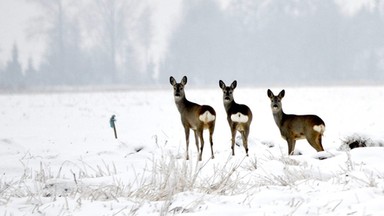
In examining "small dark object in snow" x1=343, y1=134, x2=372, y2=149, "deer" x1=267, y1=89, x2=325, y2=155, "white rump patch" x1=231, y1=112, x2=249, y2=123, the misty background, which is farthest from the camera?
the misty background

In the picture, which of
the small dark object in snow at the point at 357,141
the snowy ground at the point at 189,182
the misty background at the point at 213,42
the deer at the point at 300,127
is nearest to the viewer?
the snowy ground at the point at 189,182

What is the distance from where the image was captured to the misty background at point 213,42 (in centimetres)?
7412

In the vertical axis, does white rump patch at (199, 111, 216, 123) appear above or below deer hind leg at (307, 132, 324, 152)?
above

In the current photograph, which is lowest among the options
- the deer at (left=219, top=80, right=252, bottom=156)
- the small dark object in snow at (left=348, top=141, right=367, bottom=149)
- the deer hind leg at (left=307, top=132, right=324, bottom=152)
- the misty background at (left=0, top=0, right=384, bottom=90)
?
the small dark object in snow at (left=348, top=141, right=367, bottom=149)

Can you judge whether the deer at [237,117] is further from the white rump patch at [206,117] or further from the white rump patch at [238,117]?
the white rump patch at [206,117]

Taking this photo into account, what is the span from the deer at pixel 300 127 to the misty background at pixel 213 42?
2504 inches

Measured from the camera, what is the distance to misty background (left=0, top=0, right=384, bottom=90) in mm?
74125

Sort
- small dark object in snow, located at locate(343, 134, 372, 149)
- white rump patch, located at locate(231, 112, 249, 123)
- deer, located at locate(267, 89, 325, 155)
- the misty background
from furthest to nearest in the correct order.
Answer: the misty background
white rump patch, located at locate(231, 112, 249, 123)
small dark object in snow, located at locate(343, 134, 372, 149)
deer, located at locate(267, 89, 325, 155)

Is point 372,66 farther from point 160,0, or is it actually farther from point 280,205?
point 280,205

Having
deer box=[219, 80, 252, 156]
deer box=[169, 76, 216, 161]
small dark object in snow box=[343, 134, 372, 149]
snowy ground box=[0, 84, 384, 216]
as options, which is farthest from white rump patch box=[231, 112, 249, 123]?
small dark object in snow box=[343, 134, 372, 149]

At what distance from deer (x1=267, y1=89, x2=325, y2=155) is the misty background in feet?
209

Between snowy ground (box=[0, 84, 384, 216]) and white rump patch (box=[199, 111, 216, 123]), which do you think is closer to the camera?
snowy ground (box=[0, 84, 384, 216])

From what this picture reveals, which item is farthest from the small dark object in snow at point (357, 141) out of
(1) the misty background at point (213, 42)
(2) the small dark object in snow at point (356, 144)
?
(1) the misty background at point (213, 42)

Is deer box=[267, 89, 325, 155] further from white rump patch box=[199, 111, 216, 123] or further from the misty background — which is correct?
the misty background
